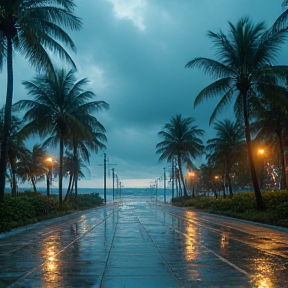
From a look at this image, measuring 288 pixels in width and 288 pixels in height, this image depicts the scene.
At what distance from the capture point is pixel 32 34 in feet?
66.1

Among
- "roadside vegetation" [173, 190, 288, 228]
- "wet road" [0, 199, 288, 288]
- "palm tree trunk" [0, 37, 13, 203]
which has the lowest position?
"wet road" [0, 199, 288, 288]

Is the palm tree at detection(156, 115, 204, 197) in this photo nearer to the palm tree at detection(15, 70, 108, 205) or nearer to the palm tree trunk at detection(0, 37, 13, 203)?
the palm tree at detection(15, 70, 108, 205)

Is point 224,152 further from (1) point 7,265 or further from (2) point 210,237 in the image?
(1) point 7,265

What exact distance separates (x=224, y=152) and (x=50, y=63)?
3102 cm

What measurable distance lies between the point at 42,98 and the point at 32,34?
13.3 m

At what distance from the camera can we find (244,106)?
26.3m

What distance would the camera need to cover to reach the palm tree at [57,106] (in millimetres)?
32219

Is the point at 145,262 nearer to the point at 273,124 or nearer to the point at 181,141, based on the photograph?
the point at 273,124

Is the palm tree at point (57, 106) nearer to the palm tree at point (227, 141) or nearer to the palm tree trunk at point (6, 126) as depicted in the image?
the palm tree trunk at point (6, 126)

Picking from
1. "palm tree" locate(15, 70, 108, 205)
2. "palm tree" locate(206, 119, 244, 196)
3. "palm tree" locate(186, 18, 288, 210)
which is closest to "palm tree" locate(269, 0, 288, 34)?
"palm tree" locate(186, 18, 288, 210)

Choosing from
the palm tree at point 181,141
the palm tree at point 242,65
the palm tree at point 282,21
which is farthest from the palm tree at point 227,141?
the palm tree at point 282,21

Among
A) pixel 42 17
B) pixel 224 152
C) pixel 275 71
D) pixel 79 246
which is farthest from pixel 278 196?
pixel 224 152

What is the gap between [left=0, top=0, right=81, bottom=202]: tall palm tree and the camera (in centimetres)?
1967

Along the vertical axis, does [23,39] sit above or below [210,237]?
above
